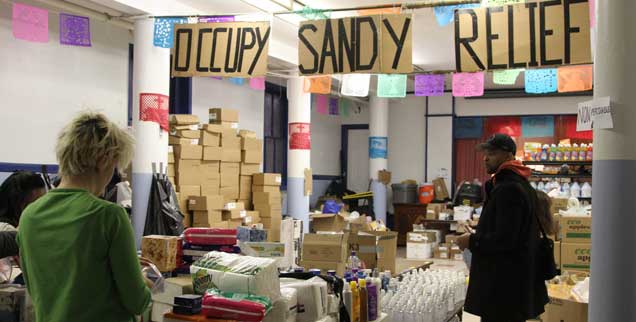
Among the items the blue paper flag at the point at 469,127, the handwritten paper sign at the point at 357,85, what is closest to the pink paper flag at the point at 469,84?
the handwritten paper sign at the point at 357,85

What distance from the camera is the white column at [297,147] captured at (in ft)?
32.0

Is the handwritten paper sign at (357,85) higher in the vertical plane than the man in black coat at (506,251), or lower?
higher

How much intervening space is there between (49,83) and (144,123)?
1204 mm

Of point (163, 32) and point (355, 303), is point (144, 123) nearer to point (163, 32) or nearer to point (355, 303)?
point (163, 32)

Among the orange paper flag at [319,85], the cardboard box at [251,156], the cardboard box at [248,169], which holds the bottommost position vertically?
the cardboard box at [248,169]

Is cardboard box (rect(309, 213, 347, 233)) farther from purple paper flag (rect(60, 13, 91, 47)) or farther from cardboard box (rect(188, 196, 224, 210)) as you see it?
purple paper flag (rect(60, 13, 91, 47))

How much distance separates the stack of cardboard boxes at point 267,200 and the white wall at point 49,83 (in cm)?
210

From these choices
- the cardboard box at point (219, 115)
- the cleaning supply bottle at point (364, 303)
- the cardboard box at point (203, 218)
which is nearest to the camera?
the cleaning supply bottle at point (364, 303)

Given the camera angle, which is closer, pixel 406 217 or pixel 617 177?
pixel 617 177

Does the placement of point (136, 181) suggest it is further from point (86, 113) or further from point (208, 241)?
point (86, 113)

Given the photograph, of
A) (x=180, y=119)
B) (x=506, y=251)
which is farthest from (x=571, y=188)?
(x=506, y=251)

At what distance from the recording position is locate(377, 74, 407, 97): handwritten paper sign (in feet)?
24.9

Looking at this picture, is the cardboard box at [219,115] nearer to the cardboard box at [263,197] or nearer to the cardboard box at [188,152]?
the cardboard box at [188,152]

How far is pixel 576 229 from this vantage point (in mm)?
6176
